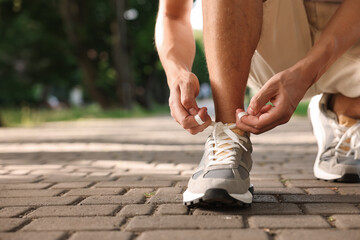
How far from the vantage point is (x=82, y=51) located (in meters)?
19.2

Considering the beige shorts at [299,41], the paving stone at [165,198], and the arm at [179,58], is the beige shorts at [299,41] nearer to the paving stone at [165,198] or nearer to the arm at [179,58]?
the arm at [179,58]

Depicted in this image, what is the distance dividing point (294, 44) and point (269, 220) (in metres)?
1.29

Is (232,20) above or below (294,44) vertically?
above

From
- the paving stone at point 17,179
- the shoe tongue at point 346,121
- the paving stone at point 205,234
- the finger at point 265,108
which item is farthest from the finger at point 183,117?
the paving stone at point 17,179

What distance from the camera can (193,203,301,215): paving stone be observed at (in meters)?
1.91

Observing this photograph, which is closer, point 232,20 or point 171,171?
point 232,20

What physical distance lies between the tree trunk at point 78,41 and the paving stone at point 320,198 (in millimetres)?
17611

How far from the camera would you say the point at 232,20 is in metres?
2.12

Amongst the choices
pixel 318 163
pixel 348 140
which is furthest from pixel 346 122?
pixel 318 163

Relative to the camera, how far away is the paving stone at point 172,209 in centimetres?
195

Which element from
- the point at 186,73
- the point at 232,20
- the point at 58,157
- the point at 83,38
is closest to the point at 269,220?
the point at 186,73

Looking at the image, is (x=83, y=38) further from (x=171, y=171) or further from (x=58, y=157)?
(x=171, y=171)

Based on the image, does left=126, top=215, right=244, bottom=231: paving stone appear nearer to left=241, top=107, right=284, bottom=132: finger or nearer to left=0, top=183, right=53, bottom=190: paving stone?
left=241, top=107, right=284, bottom=132: finger

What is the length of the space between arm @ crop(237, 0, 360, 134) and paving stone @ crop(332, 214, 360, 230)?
0.46m
